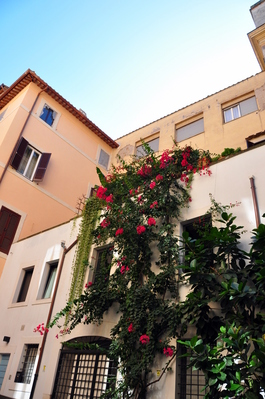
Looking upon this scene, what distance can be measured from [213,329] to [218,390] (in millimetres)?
1144

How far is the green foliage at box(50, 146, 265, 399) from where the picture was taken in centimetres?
450

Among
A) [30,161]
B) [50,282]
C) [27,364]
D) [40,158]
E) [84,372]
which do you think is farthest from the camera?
[40,158]

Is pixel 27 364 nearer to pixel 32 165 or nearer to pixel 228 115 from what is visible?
pixel 32 165

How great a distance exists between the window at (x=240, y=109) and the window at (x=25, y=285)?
10.4 meters

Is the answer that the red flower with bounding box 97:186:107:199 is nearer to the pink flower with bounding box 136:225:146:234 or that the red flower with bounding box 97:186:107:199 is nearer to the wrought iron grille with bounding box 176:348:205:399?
the pink flower with bounding box 136:225:146:234

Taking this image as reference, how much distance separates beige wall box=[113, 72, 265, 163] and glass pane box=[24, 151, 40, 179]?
19.4 feet

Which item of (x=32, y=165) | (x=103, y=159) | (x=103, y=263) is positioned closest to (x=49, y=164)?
(x=32, y=165)

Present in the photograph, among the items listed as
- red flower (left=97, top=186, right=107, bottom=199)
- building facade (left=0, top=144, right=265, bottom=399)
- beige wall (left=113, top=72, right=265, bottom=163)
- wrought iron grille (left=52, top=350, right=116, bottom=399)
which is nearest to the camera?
building facade (left=0, top=144, right=265, bottom=399)

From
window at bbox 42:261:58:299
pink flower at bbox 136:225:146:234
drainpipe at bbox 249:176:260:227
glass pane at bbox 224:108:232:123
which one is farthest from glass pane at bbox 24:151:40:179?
drainpipe at bbox 249:176:260:227

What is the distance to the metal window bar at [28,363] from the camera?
9.26m

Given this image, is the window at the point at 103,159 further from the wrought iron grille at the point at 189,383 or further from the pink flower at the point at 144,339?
the wrought iron grille at the point at 189,383

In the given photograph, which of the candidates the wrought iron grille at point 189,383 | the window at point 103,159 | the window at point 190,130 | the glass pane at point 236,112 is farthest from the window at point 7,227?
the glass pane at point 236,112

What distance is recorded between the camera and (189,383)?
19.6ft

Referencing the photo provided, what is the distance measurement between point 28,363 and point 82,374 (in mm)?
2713
